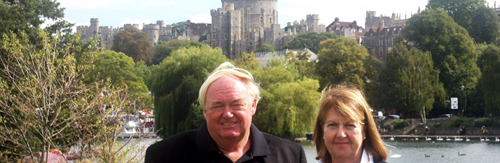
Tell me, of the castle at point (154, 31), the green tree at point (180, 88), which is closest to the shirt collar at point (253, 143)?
the green tree at point (180, 88)

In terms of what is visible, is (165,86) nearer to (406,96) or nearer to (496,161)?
(496,161)

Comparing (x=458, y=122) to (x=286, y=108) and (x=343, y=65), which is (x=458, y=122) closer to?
(x=343, y=65)

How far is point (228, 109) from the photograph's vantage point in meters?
3.54

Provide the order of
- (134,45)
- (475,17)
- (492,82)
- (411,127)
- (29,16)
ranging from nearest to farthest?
(29,16)
(492,82)
(411,127)
(475,17)
(134,45)

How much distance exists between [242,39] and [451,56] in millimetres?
67878

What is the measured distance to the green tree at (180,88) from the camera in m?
28.6

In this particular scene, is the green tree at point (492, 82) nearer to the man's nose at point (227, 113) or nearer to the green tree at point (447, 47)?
the green tree at point (447, 47)

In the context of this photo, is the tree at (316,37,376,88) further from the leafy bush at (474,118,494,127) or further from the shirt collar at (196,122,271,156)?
the shirt collar at (196,122,271,156)

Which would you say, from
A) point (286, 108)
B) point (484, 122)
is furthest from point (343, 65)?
Answer: point (286, 108)

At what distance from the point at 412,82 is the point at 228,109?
129ft

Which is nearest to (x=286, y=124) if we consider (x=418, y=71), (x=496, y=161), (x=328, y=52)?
(x=496, y=161)

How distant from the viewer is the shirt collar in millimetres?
3635

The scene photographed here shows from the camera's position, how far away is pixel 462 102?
144ft

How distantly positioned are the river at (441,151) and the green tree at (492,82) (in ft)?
9.29
